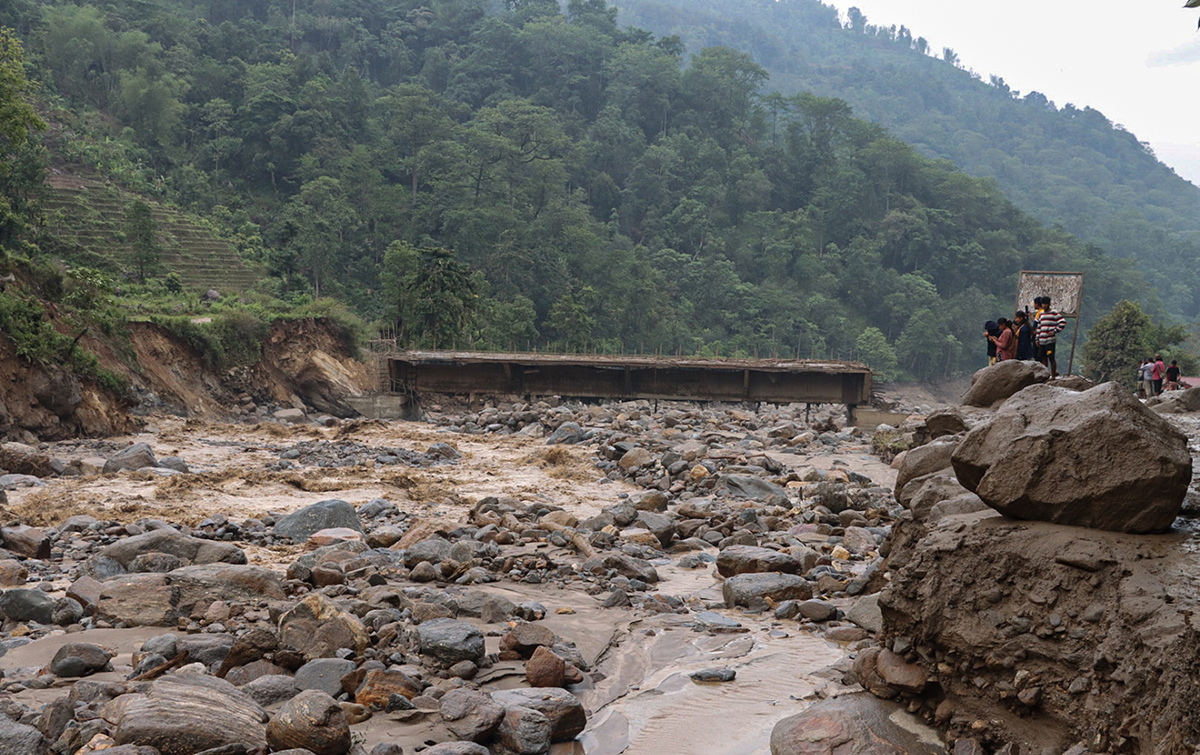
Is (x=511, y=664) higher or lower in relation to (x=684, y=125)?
lower

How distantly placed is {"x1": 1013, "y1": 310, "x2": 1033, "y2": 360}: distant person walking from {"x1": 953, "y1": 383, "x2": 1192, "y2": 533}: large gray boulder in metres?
8.04

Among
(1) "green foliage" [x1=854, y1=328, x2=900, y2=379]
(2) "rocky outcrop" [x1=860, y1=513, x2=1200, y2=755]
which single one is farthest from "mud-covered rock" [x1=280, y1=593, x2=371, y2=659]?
(1) "green foliage" [x1=854, y1=328, x2=900, y2=379]

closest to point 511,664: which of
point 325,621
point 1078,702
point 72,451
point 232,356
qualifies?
point 325,621

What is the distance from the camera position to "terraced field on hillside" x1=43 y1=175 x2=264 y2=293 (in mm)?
40281

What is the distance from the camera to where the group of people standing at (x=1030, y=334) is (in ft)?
41.5

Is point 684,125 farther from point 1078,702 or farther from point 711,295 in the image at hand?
point 1078,702

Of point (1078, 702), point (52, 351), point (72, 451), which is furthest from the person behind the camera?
point (52, 351)

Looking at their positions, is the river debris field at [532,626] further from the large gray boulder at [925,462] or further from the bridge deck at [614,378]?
the bridge deck at [614,378]

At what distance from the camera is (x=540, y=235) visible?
6400 cm

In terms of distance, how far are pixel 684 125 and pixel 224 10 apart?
160ft

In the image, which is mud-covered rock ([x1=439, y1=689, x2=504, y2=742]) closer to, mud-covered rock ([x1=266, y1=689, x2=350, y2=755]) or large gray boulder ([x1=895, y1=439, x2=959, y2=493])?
mud-covered rock ([x1=266, y1=689, x2=350, y2=755])

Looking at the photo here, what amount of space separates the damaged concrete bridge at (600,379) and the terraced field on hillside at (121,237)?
48.9 ft

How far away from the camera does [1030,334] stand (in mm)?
12750

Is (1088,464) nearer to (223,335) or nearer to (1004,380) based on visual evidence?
(1004,380)
